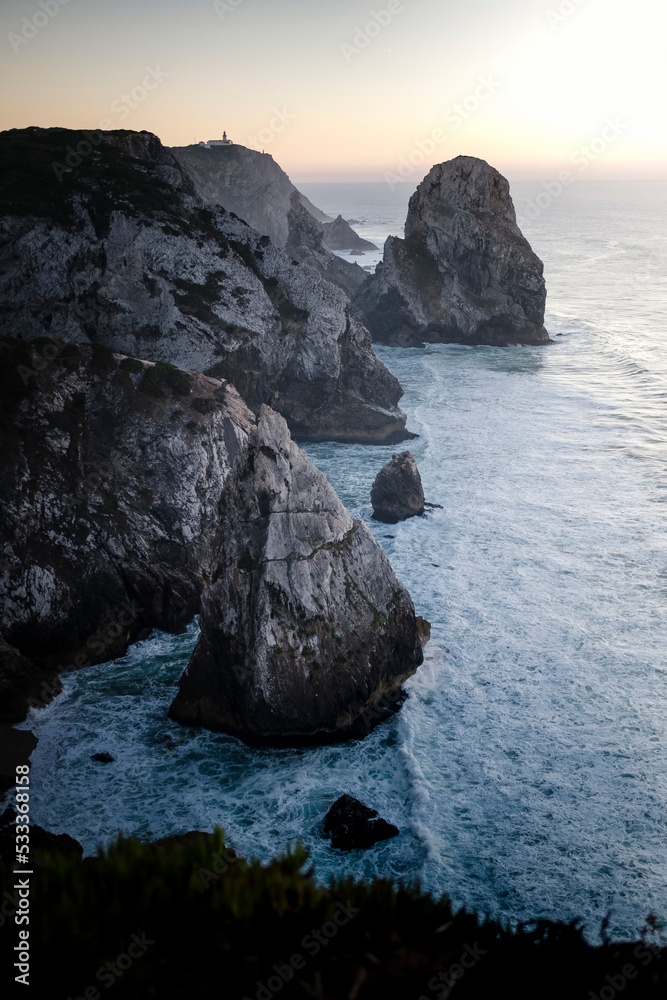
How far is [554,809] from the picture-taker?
16.3 metres

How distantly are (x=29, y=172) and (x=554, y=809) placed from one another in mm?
42178

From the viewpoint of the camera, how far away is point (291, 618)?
60.8ft

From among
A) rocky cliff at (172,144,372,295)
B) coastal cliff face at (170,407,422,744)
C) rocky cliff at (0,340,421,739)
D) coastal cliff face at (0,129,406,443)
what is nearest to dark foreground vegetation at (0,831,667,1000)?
coastal cliff face at (170,407,422,744)

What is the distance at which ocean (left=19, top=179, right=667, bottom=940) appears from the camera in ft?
49.4

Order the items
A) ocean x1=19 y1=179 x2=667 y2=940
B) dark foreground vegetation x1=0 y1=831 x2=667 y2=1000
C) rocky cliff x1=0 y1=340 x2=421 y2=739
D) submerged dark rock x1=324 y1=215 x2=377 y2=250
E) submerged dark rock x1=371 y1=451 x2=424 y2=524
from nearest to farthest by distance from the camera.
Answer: dark foreground vegetation x1=0 y1=831 x2=667 y2=1000 → ocean x1=19 y1=179 x2=667 y2=940 → rocky cliff x1=0 y1=340 x2=421 y2=739 → submerged dark rock x1=371 y1=451 x2=424 y2=524 → submerged dark rock x1=324 y1=215 x2=377 y2=250

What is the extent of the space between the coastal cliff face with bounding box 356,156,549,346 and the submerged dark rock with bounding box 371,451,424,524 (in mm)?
38598

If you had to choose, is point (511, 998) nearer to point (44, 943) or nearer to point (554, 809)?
point (44, 943)

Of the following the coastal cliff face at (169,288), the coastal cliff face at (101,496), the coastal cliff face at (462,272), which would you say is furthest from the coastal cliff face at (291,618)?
the coastal cliff face at (462,272)

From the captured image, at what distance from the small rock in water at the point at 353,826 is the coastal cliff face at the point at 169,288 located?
995 inches

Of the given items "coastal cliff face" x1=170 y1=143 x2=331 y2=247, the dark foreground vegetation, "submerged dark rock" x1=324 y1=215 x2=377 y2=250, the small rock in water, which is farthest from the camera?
"submerged dark rock" x1=324 y1=215 x2=377 y2=250

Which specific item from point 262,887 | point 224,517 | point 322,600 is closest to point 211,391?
point 224,517

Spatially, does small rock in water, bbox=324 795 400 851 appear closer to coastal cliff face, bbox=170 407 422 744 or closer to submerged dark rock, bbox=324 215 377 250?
coastal cliff face, bbox=170 407 422 744

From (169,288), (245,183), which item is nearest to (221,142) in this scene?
(245,183)

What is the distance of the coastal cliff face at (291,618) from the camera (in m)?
18.1
